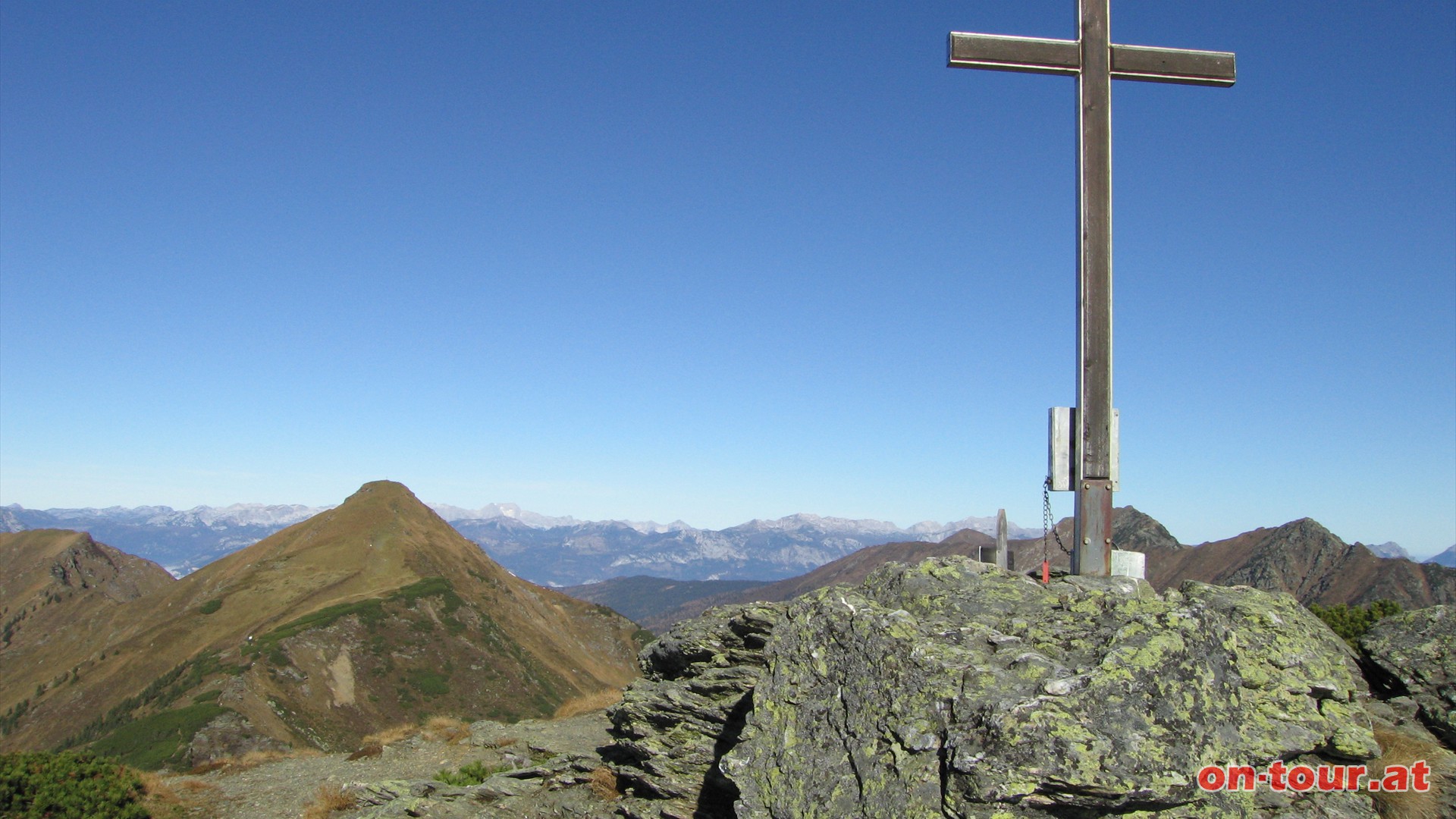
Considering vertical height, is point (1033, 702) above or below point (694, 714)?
above

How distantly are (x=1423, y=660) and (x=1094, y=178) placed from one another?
264 inches

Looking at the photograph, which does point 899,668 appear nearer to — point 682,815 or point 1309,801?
point 1309,801

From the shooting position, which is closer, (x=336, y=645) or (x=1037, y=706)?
(x=1037, y=706)

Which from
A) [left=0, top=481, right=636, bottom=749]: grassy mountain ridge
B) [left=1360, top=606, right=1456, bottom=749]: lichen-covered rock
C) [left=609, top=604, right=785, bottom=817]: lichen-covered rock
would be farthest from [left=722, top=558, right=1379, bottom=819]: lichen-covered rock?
[left=0, top=481, right=636, bottom=749]: grassy mountain ridge

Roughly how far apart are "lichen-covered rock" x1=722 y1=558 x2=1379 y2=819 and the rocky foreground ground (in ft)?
0.05

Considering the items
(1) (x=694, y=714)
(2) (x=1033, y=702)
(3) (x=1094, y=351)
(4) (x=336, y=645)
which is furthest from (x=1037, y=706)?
(4) (x=336, y=645)

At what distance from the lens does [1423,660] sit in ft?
32.3

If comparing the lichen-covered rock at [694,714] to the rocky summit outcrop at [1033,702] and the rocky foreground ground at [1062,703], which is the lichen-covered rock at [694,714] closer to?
the rocky foreground ground at [1062,703]

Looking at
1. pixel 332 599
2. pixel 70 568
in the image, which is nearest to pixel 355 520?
pixel 332 599

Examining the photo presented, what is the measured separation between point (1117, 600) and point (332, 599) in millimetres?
105249

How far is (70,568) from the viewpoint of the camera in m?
172

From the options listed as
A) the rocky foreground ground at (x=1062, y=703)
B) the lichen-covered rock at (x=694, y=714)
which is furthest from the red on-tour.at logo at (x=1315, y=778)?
the lichen-covered rock at (x=694, y=714)

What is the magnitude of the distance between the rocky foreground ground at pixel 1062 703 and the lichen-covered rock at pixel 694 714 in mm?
463

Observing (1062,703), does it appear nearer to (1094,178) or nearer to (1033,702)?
(1033,702)
